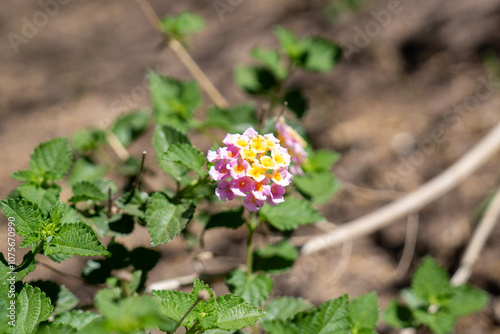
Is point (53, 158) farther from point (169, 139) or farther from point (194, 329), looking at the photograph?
point (194, 329)

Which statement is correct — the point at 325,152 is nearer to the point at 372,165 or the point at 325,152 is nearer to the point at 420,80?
the point at 372,165

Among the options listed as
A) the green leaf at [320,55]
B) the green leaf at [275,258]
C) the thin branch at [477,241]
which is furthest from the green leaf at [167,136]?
the thin branch at [477,241]

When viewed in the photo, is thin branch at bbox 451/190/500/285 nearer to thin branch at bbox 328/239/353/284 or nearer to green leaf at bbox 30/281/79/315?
thin branch at bbox 328/239/353/284

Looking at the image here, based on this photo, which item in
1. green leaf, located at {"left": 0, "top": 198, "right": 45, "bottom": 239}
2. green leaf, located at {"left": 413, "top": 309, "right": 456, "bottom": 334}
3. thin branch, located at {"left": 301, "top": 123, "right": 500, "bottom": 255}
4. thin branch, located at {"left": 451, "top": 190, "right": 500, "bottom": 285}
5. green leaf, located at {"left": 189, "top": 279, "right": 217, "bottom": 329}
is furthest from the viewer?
thin branch, located at {"left": 301, "top": 123, "right": 500, "bottom": 255}

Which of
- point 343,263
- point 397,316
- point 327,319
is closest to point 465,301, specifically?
point 397,316

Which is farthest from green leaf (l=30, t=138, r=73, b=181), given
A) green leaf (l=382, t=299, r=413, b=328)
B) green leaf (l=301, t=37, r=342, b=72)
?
green leaf (l=382, t=299, r=413, b=328)

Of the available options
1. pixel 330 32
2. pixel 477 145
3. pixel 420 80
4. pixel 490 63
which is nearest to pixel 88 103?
pixel 330 32

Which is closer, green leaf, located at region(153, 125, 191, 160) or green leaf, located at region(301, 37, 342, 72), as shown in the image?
green leaf, located at region(153, 125, 191, 160)
